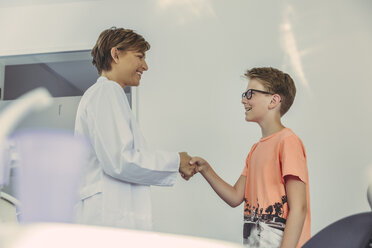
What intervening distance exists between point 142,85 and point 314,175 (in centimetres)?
144

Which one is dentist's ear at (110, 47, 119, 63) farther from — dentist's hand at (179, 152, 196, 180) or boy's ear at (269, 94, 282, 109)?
boy's ear at (269, 94, 282, 109)

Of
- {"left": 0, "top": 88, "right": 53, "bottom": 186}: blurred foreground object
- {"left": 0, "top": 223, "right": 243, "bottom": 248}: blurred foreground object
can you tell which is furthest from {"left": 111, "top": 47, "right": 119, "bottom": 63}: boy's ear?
{"left": 0, "top": 88, "right": 53, "bottom": 186}: blurred foreground object

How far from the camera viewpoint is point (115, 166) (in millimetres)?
1502

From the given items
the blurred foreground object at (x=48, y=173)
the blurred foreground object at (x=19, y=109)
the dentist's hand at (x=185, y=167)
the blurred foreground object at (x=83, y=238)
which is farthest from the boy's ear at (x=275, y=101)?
the blurred foreground object at (x=19, y=109)

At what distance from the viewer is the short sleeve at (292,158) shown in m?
1.44

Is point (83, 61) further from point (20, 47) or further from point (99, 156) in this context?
point (99, 156)

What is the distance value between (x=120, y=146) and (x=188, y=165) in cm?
39

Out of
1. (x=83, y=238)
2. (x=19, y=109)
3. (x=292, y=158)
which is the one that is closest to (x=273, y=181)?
(x=292, y=158)

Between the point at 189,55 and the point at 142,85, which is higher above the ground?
the point at 189,55

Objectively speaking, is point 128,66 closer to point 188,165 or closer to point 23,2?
point 188,165

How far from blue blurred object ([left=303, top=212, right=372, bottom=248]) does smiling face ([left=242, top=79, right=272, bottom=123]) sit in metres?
0.96

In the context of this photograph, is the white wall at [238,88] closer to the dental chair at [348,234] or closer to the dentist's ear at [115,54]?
the dentist's ear at [115,54]

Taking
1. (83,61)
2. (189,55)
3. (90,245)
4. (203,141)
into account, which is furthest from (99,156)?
(83,61)

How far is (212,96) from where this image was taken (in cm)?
302
